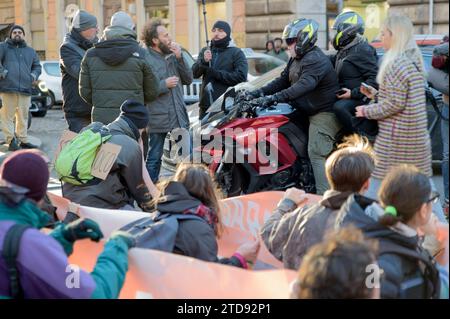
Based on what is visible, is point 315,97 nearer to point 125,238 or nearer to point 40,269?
point 125,238

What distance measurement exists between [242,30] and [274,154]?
17187 mm

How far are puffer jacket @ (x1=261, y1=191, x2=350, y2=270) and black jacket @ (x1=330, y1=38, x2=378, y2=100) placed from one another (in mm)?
2908

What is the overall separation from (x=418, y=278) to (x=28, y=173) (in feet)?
5.18

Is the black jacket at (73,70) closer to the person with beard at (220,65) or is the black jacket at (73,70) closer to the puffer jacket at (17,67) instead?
the person with beard at (220,65)

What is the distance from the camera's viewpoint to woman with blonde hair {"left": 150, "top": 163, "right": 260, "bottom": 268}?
3.93 m

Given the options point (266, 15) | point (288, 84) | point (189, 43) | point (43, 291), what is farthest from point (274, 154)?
point (189, 43)

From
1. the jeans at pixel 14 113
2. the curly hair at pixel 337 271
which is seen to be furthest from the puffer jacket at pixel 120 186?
the jeans at pixel 14 113

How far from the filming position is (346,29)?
22.6 feet

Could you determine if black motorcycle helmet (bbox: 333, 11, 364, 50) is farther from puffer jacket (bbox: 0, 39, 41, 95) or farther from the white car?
the white car

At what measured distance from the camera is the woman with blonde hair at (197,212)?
12.9 ft

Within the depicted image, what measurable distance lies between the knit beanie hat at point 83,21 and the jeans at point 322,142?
255cm

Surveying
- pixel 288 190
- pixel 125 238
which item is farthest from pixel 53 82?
pixel 125 238

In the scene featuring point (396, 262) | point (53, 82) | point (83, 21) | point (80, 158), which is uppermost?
point (83, 21)

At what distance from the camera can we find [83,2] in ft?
100
